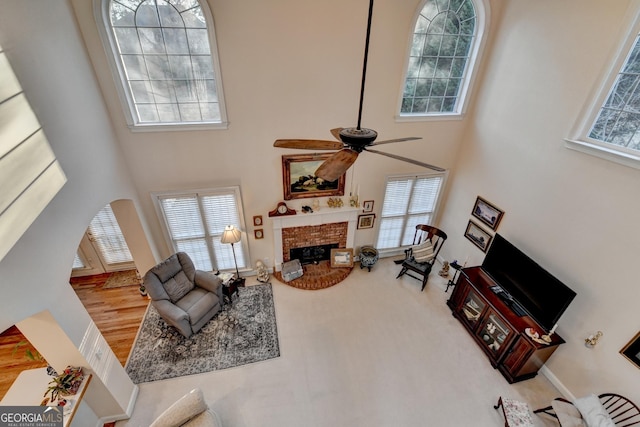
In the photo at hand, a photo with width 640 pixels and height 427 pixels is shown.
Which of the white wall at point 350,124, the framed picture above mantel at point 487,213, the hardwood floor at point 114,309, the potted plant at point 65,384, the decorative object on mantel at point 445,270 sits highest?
the white wall at point 350,124

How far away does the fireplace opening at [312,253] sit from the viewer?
6371mm

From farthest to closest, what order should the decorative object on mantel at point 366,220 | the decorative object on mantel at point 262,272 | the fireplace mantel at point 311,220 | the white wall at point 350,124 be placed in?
the decorative object on mantel at point 366,220, the decorative object on mantel at point 262,272, the fireplace mantel at point 311,220, the white wall at point 350,124

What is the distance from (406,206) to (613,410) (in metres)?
4.24

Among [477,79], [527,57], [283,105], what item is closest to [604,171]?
[527,57]

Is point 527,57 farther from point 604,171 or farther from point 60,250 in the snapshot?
point 60,250

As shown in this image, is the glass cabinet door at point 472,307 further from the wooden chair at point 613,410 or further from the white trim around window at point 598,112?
the white trim around window at point 598,112

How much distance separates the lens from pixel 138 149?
4.60m

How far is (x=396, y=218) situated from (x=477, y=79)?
3.10 m

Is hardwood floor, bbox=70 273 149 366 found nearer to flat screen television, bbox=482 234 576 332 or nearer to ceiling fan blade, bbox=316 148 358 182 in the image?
ceiling fan blade, bbox=316 148 358 182

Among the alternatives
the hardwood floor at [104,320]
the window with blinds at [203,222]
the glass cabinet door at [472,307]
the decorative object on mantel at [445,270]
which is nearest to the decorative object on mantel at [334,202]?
the window with blinds at [203,222]

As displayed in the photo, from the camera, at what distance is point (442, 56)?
16.5 ft

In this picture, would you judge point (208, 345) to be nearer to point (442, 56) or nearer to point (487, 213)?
point (487, 213)

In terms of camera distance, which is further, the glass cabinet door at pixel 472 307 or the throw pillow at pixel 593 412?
the glass cabinet door at pixel 472 307

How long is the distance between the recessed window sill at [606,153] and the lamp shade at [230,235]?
210 inches
